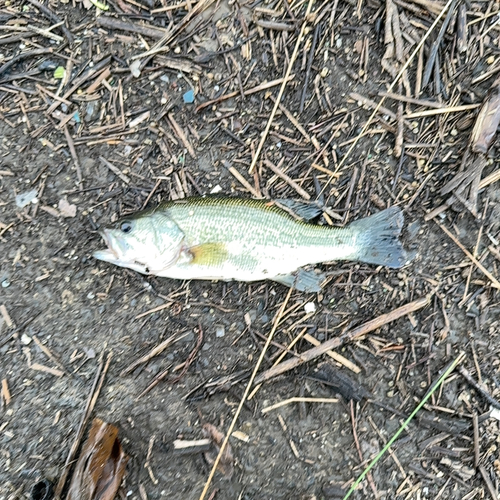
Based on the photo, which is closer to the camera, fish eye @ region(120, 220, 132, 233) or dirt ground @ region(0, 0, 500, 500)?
fish eye @ region(120, 220, 132, 233)

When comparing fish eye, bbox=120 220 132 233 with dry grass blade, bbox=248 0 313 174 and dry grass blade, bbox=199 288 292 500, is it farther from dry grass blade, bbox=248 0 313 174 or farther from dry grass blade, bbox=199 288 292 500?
dry grass blade, bbox=199 288 292 500

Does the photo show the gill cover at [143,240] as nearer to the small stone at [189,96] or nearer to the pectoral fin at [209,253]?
the pectoral fin at [209,253]

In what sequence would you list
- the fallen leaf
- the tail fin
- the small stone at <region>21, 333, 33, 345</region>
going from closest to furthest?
the fallen leaf
the tail fin
the small stone at <region>21, 333, 33, 345</region>

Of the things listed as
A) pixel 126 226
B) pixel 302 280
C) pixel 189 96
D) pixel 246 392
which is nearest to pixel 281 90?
pixel 189 96

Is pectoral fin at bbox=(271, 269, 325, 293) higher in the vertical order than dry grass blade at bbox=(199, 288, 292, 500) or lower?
higher

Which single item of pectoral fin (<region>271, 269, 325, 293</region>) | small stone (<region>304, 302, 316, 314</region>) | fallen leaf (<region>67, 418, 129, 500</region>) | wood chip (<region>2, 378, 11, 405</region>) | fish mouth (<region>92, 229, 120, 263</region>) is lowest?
fallen leaf (<region>67, 418, 129, 500</region>)

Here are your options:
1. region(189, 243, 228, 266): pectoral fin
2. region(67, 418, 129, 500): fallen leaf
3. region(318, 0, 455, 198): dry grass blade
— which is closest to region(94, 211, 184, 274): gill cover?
region(189, 243, 228, 266): pectoral fin

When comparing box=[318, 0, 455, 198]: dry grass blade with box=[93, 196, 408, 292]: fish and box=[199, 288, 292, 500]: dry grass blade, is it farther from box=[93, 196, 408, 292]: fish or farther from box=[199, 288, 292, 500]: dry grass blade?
box=[199, 288, 292, 500]: dry grass blade

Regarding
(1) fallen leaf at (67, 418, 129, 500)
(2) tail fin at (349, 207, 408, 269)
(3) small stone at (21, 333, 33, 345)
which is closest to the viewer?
(1) fallen leaf at (67, 418, 129, 500)

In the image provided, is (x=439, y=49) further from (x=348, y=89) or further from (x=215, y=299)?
(x=215, y=299)

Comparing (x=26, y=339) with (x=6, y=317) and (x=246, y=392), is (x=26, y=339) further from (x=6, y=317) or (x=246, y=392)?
(x=246, y=392)
